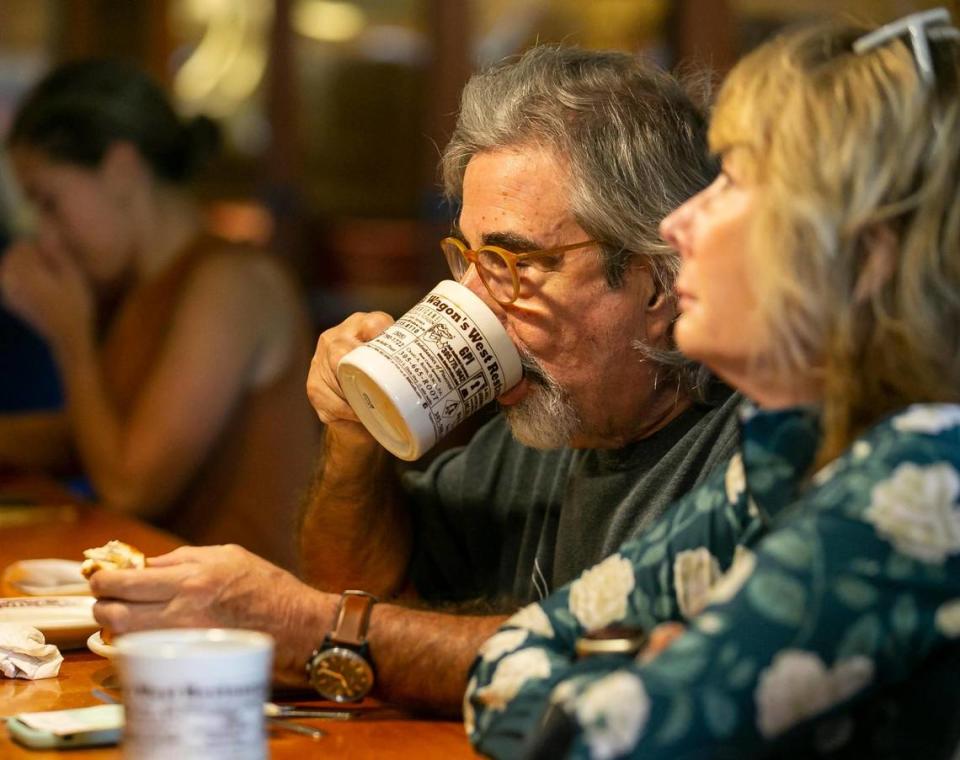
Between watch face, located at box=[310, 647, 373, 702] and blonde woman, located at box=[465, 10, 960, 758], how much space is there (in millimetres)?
215

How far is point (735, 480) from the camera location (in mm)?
1073

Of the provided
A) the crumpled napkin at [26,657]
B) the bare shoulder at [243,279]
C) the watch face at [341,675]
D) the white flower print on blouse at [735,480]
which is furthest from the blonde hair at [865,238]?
the bare shoulder at [243,279]

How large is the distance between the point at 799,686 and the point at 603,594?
0.93 feet

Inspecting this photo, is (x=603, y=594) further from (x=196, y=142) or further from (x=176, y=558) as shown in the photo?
(x=196, y=142)

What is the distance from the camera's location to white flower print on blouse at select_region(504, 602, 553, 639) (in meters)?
1.09

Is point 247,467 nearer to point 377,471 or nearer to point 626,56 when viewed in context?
point 377,471

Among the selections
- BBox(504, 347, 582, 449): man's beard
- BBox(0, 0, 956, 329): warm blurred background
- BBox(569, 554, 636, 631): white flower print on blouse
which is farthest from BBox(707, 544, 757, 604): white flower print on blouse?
BBox(0, 0, 956, 329): warm blurred background

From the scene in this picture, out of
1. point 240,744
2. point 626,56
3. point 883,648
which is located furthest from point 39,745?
point 626,56

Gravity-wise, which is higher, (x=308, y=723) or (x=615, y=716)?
(x=615, y=716)

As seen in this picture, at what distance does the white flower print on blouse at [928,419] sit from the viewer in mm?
874

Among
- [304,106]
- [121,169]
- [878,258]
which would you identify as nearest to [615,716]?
A: [878,258]

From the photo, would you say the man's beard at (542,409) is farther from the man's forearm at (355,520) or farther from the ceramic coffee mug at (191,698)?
the ceramic coffee mug at (191,698)

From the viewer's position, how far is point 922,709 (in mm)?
875

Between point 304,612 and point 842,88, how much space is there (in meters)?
0.69
